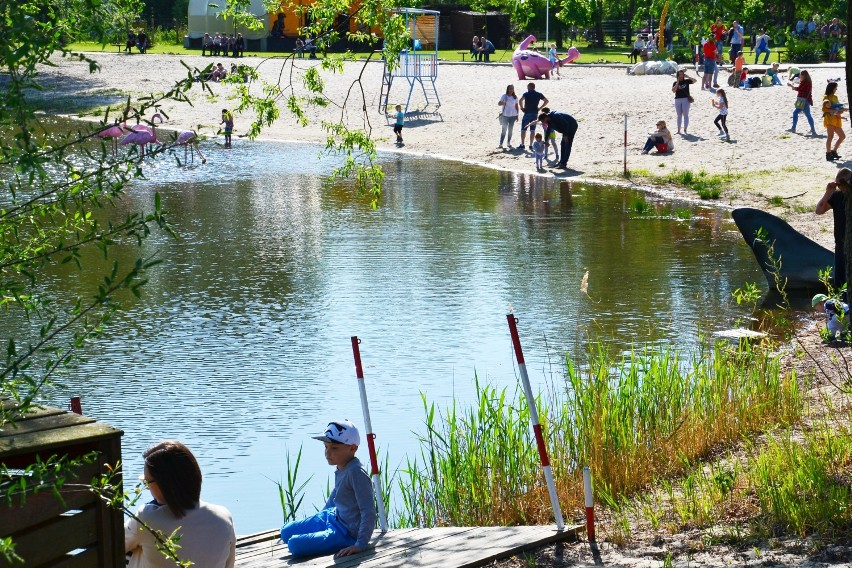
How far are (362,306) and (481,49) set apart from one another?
133ft

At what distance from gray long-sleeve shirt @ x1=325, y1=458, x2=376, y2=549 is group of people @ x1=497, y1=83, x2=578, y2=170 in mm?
23450

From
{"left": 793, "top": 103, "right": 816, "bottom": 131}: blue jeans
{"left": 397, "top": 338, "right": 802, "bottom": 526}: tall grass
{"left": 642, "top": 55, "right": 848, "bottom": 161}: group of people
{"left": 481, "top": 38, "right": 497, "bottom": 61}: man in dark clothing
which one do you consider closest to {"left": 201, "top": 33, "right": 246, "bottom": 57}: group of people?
{"left": 481, "top": 38, "right": 497, "bottom": 61}: man in dark clothing

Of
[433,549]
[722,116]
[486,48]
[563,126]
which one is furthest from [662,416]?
[486,48]

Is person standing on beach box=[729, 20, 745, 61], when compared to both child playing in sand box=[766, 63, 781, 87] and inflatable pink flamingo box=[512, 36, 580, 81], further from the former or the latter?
inflatable pink flamingo box=[512, 36, 580, 81]

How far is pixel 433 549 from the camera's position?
6641mm

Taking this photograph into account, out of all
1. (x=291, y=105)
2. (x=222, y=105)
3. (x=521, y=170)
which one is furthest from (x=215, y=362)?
(x=222, y=105)

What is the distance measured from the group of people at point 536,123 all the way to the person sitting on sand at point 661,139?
1993 mm

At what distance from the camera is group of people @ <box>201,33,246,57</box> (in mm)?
57844

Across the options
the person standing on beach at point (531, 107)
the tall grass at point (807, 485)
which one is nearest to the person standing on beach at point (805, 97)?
the person standing on beach at point (531, 107)

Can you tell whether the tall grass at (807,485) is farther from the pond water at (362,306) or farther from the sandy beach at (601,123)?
the sandy beach at (601,123)

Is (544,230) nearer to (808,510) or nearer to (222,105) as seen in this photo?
(808,510)

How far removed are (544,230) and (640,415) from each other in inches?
535

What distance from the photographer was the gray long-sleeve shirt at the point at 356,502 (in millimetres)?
6641

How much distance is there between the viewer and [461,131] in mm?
38000
